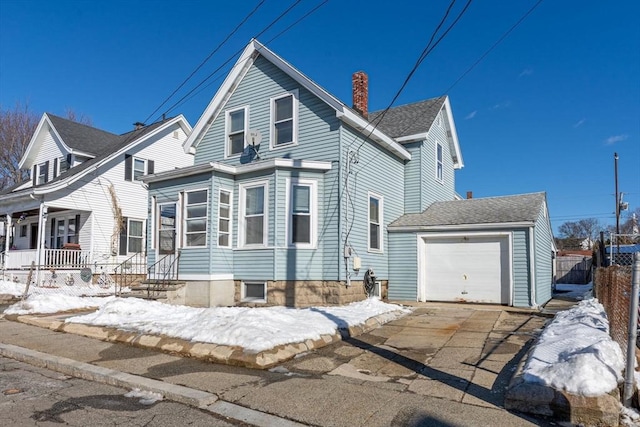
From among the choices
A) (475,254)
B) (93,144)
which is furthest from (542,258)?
(93,144)

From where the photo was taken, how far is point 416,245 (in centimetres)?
1432

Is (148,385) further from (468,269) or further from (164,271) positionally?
(468,269)

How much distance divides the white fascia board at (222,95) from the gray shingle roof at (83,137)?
9608 mm

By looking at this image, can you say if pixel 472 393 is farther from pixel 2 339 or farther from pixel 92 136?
pixel 92 136

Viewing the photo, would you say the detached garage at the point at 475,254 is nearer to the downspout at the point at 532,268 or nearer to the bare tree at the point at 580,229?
the downspout at the point at 532,268

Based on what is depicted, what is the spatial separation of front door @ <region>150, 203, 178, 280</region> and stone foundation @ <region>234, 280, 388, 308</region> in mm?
3166

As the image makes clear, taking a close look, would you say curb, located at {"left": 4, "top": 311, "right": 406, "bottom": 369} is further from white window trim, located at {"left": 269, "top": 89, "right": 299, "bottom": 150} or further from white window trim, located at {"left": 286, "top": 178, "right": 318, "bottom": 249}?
white window trim, located at {"left": 269, "top": 89, "right": 299, "bottom": 150}

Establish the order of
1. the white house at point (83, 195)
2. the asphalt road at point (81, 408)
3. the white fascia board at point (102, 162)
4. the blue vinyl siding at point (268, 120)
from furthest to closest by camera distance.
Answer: the white house at point (83, 195)
the white fascia board at point (102, 162)
the blue vinyl siding at point (268, 120)
the asphalt road at point (81, 408)

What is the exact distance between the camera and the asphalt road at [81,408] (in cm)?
462

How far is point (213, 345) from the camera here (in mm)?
7059

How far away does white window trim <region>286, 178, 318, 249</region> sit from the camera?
12.3m

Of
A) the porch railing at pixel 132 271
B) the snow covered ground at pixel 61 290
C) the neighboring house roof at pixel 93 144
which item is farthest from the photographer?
the neighboring house roof at pixel 93 144

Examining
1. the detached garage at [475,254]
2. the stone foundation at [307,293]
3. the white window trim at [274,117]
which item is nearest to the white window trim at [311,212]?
the stone foundation at [307,293]

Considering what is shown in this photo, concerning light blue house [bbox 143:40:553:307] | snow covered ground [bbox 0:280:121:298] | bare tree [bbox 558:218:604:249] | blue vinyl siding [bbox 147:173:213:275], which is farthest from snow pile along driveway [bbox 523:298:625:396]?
bare tree [bbox 558:218:604:249]
